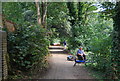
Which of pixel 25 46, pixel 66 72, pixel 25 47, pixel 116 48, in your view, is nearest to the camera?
pixel 116 48

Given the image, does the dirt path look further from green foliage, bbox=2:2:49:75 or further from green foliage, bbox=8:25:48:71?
green foliage, bbox=8:25:48:71

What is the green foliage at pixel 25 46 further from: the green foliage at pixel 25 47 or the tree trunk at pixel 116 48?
the tree trunk at pixel 116 48

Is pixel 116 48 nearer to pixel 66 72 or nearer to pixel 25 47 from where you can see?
pixel 66 72

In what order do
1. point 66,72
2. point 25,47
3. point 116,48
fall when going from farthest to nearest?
point 66,72 < point 25,47 < point 116,48

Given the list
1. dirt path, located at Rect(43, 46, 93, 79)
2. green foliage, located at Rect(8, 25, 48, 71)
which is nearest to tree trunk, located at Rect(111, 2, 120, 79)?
dirt path, located at Rect(43, 46, 93, 79)

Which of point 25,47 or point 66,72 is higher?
point 25,47

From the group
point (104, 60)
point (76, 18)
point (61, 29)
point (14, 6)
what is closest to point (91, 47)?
point (104, 60)

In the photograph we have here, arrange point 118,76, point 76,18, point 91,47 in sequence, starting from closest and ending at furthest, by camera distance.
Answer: point 118,76
point 91,47
point 76,18

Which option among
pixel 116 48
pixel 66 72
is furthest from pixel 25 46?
pixel 116 48

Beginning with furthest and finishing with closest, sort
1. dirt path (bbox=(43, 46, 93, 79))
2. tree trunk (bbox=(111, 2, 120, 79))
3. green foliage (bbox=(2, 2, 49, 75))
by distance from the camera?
dirt path (bbox=(43, 46, 93, 79)) < green foliage (bbox=(2, 2, 49, 75)) < tree trunk (bbox=(111, 2, 120, 79))

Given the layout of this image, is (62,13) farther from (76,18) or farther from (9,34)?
(9,34)

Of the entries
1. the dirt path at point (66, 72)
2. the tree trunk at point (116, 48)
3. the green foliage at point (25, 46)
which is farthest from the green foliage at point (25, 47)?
the tree trunk at point (116, 48)

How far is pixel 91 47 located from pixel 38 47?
2938mm

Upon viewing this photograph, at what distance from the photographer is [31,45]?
698cm
